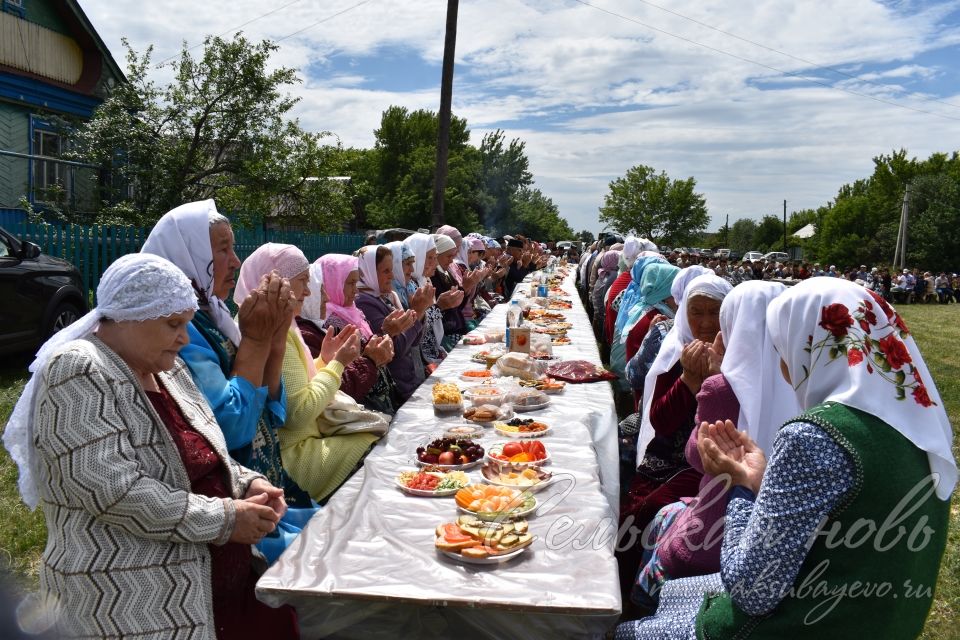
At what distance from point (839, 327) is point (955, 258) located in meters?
52.6

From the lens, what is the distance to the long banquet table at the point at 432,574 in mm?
1999

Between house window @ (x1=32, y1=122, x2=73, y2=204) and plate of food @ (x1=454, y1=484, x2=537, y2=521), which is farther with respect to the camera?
house window @ (x1=32, y1=122, x2=73, y2=204)

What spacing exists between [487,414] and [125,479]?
2.05m

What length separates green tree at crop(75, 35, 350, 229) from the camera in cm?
1308

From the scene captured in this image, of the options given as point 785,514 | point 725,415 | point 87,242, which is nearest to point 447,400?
point 725,415

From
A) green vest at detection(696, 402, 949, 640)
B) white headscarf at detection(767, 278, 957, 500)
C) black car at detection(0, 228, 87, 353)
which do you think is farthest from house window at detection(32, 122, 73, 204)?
green vest at detection(696, 402, 949, 640)

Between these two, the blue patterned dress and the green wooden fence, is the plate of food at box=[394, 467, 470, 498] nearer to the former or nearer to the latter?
the blue patterned dress

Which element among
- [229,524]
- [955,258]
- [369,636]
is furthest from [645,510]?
[955,258]

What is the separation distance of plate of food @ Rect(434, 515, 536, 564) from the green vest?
0.76 m

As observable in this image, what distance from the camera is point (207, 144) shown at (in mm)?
14023

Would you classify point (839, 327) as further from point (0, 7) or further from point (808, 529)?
point (0, 7)

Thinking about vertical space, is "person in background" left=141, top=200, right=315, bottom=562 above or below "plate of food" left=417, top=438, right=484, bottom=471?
above

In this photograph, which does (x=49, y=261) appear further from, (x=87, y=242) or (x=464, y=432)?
(x=464, y=432)

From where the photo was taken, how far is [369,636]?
2232 mm
